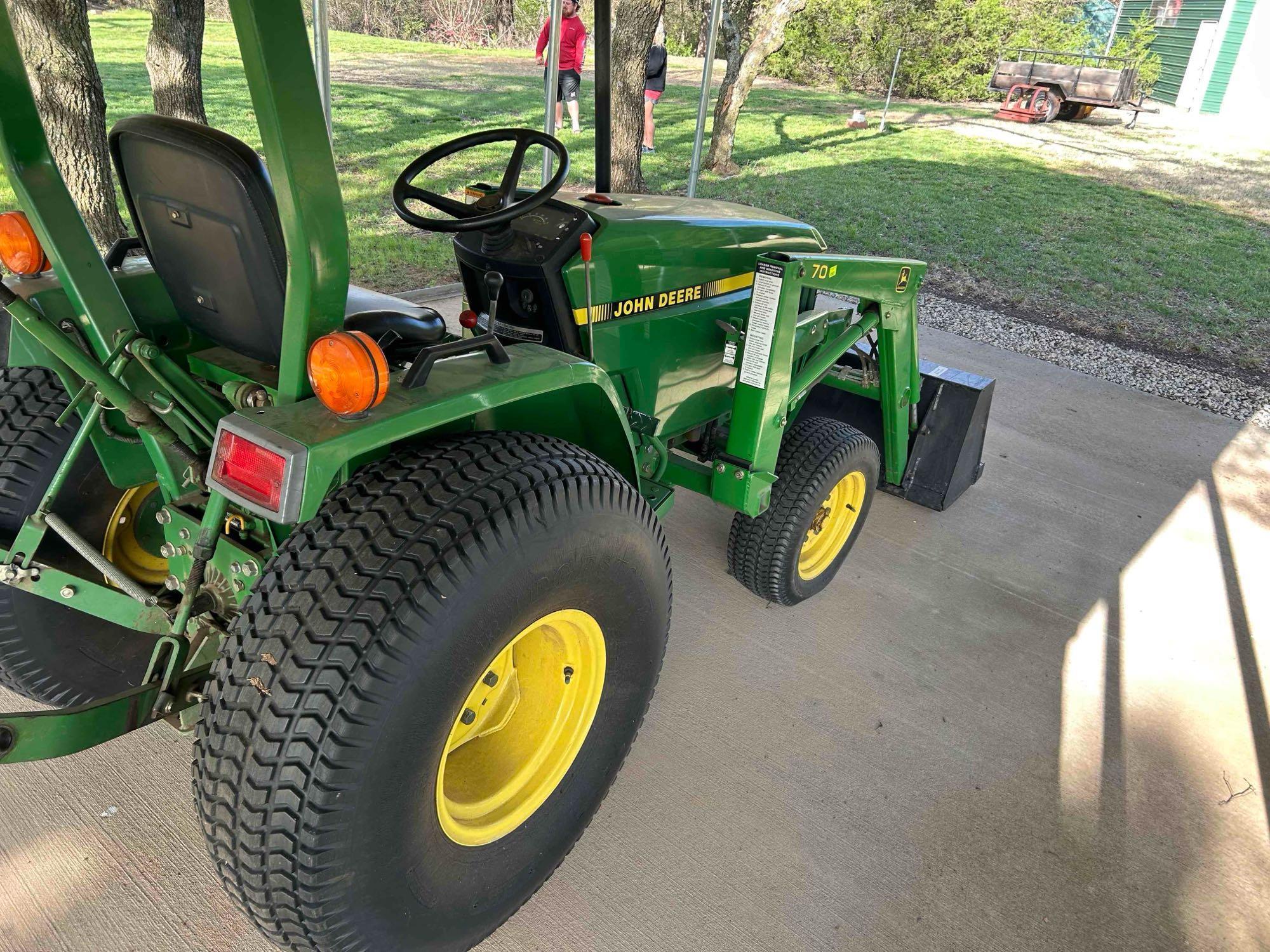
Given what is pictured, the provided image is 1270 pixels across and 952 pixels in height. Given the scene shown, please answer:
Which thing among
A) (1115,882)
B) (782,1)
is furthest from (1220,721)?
(782,1)

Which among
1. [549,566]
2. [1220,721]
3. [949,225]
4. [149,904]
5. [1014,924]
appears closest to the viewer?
[549,566]

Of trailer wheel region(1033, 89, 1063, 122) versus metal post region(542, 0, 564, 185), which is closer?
metal post region(542, 0, 564, 185)

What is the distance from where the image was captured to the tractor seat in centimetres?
152

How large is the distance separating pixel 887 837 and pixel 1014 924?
31cm

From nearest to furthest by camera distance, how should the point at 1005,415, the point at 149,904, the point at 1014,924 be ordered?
the point at 149,904 < the point at 1014,924 < the point at 1005,415

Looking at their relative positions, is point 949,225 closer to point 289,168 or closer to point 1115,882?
point 1115,882

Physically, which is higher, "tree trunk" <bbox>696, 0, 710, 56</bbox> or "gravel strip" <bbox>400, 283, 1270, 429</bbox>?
"tree trunk" <bbox>696, 0, 710, 56</bbox>

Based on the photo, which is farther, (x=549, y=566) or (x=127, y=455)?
(x=127, y=455)

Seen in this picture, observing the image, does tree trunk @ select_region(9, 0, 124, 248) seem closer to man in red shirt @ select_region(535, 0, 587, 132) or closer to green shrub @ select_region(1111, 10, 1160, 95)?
man in red shirt @ select_region(535, 0, 587, 132)

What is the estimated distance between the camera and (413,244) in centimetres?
646

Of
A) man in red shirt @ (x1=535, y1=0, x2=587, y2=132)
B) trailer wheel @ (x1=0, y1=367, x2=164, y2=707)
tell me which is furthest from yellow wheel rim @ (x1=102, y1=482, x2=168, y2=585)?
man in red shirt @ (x1=535, y1=0, x2=587, y2=132)

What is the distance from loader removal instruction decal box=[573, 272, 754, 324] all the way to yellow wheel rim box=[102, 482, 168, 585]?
3.73 feet

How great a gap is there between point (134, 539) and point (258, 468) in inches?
43.7

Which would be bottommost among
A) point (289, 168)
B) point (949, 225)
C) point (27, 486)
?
point (949, 225)
